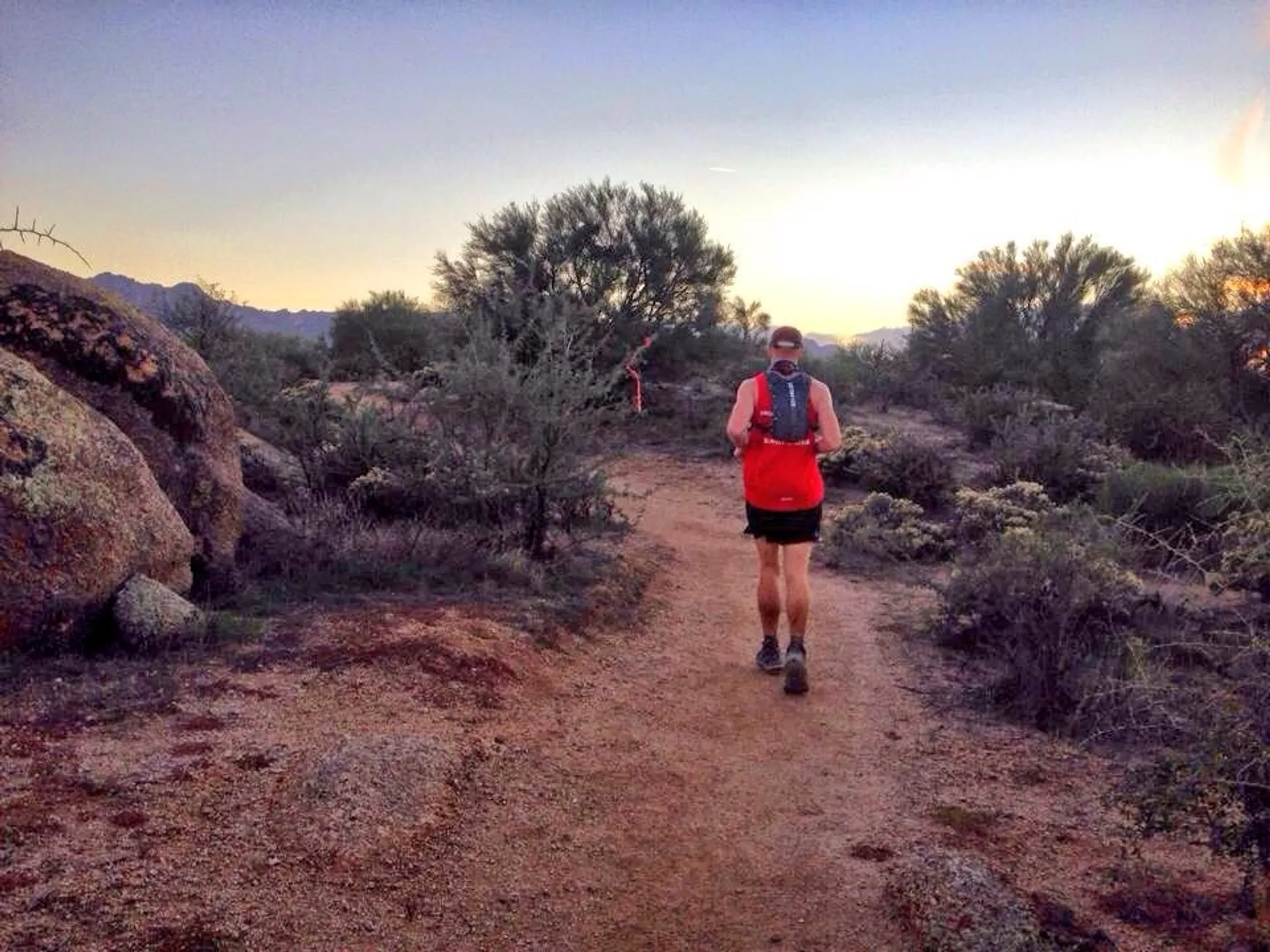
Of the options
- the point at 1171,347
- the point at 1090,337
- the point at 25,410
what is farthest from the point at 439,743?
the point at 1090,337

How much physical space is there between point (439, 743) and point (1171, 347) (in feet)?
53.6

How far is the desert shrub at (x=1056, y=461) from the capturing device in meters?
11.9

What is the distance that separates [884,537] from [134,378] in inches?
269

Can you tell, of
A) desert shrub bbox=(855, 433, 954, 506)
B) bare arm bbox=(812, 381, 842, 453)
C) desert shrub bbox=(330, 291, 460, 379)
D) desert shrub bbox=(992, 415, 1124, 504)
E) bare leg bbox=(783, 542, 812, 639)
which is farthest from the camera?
desert shrub bbox=(330, 291, 460, 379)

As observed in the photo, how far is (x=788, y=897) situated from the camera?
132 inches

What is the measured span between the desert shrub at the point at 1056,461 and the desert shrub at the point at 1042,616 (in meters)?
5.04

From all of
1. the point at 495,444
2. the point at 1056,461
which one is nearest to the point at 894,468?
the point at 1056,461

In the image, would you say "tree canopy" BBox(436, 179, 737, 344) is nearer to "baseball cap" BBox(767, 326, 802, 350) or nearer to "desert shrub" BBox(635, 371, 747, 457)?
"desert shrub" BBox(635, 371, 747, 457)

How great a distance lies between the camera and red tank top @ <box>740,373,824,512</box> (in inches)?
216

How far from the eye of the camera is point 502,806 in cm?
385

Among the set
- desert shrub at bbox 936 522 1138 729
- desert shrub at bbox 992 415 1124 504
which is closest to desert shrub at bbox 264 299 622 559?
desert shrub at bbox 936 522 1138 729

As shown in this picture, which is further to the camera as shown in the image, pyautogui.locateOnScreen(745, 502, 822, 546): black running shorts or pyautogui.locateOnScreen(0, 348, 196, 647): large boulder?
pyautogui.locateOnScreen(745, 502, 822, 546): black running shorts

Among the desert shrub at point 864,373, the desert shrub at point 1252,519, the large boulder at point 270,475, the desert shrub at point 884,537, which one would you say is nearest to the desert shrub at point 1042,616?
the desert shrub at point 1252,519

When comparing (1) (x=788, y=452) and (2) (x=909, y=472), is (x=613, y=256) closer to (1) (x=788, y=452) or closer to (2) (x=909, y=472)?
(2) (x=909, y=472)
